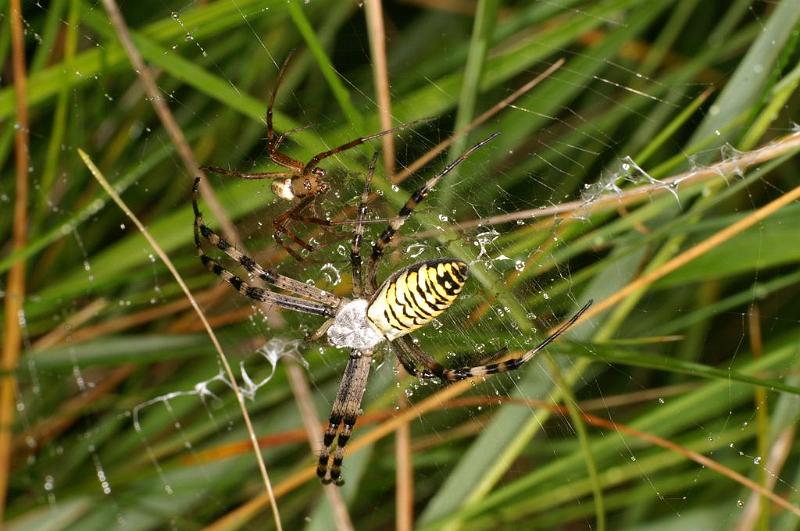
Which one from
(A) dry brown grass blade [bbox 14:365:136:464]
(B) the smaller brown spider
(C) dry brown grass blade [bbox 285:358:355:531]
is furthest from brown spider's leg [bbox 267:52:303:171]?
(A) dry brown grass blade [bbox 14:365:136:464]

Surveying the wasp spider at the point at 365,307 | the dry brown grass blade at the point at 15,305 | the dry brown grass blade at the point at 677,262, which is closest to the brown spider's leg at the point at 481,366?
the wasp spider at the point at 365,307

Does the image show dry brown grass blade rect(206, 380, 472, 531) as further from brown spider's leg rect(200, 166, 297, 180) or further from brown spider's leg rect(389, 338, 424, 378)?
brown spider's leg rect(200, 166, 297, 180)

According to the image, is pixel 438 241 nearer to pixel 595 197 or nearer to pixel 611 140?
pixel 595 197

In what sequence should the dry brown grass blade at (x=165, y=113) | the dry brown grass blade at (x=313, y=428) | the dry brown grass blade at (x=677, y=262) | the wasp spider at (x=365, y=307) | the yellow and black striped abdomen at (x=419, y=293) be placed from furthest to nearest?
1. the dry brown grass blade at (x=313, y=428)
2. the dry brown grass blade at (x=165, y=113)
3. the dry brown grass blade at (x=677, y=262)
4. the wasp spider at (x=365, y=307)
5. the yellow and black striped abdomen at (x=419, y=293)

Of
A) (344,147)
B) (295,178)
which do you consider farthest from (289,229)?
(344,147)

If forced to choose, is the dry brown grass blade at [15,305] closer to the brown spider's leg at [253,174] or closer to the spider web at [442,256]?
the spider web at [442,256]

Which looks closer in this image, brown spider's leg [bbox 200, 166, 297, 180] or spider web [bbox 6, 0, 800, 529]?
spider web [bbox 6, 0, 800, 529]

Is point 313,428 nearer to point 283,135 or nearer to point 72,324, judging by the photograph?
point 283,135
